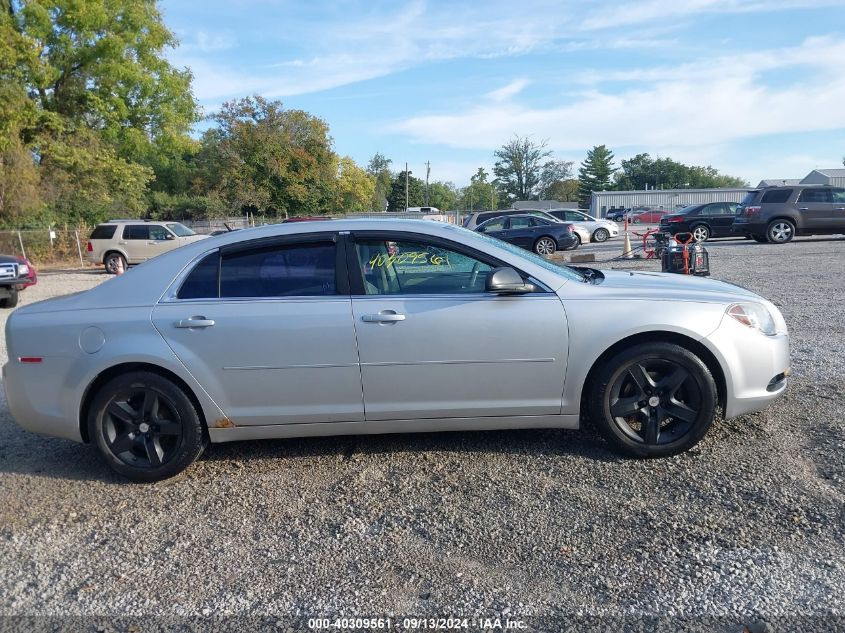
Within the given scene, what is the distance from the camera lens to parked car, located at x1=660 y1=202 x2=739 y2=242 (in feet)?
71.6

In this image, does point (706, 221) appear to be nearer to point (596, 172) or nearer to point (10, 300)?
point (10, 300)

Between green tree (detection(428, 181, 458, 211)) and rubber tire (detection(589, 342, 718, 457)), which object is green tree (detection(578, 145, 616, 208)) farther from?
rubber tire (detection(589, 342, 718, 457))

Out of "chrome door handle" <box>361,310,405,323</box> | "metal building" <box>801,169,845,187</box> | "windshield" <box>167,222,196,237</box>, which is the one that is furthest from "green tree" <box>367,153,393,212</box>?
"chrome door handle" <box>361,310,405,323</box>

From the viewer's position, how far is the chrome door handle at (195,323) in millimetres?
3936

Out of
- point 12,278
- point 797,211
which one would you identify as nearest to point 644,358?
point 12,278

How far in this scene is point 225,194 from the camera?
46.4m

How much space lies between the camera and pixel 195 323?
3.94m

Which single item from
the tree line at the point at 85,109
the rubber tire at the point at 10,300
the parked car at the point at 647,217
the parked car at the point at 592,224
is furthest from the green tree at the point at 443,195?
the rubber tire at the point at 10,300

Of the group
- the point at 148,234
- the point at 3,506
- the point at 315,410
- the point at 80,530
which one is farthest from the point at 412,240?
the point at 148,234

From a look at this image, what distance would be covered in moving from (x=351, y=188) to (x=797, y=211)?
130 ft

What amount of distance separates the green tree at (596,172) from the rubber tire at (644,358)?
9781 centimetres

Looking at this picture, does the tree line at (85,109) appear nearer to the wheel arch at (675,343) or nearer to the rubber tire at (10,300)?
the rubber tire at (10,300)

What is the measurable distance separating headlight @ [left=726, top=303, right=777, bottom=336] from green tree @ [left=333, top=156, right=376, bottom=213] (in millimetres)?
47804

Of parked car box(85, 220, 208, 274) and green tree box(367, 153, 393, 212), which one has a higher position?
green tree box(367, 153, 393, 212)
